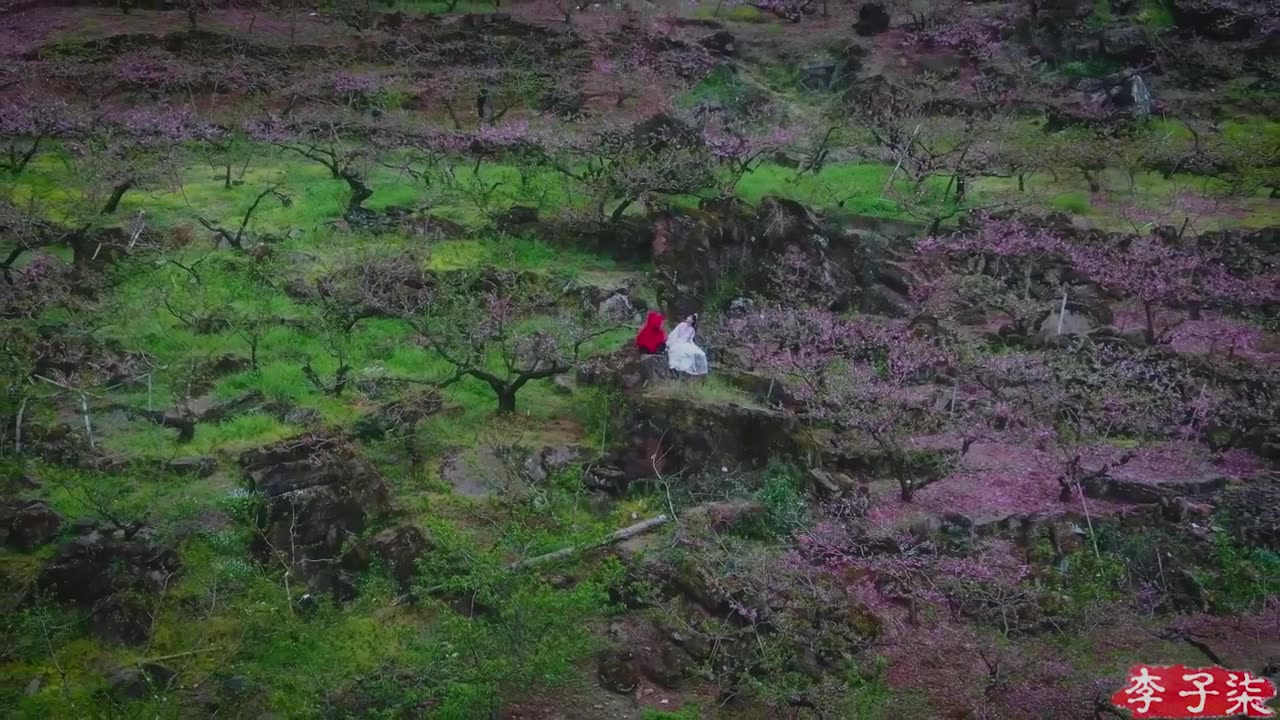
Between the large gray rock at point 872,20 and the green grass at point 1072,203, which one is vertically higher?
the large gray rock at point 872,20

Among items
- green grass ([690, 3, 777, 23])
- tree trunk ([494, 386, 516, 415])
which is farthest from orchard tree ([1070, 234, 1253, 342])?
green grass ([690, 3, 777, 23])

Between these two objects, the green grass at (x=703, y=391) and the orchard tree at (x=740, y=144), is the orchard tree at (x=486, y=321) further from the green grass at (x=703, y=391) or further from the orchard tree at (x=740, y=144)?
the orchard tree at (x=740, y=144)

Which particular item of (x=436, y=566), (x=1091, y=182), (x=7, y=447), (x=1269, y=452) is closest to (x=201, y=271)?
(x=7, y=447)

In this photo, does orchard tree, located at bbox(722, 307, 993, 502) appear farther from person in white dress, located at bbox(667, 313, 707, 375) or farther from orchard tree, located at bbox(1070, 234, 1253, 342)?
orchard tree, located at bbox(1070, 234, 1253, 342)

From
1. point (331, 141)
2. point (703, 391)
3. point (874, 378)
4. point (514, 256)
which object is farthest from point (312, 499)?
point (331, 141)

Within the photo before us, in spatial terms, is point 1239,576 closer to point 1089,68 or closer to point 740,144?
point 740,144

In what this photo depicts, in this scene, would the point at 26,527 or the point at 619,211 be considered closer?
the point at 26,527

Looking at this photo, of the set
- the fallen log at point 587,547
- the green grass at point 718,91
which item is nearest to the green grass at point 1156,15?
the green grass at point 718,91

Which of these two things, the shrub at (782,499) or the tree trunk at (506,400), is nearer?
the shrub at (782,499)

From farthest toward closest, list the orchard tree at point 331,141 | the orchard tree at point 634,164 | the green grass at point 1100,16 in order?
the green grass at point 1100,16, the orchard tree at point 331,141, the orchard tree at point 634,164
